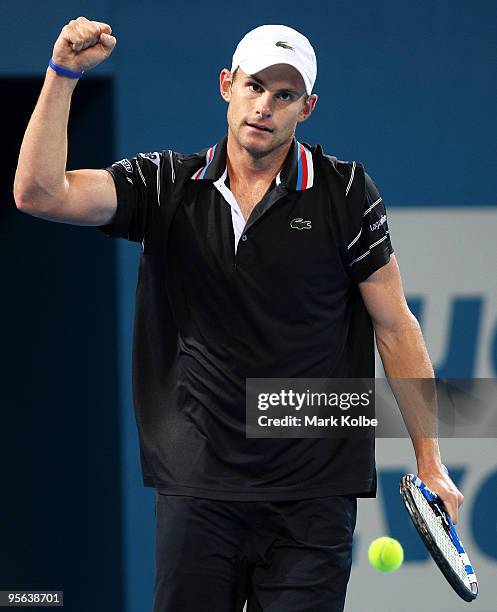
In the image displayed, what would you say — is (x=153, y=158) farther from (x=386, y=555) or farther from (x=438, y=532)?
(x=386, y=555)

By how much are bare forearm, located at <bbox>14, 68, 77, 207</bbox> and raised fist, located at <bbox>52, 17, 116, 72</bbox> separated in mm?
36

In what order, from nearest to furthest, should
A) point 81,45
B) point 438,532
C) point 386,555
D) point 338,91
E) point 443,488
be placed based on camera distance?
point 81,45, point 438,532, point 443,488, point 386,555, point 338,91

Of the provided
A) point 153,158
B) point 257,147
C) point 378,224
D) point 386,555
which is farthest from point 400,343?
point 386,555

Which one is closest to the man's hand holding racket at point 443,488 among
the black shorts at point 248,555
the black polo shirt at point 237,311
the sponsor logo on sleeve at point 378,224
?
the black polo shirt at point 237,311

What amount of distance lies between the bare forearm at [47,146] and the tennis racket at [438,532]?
1027 mm

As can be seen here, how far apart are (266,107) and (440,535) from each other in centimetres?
104

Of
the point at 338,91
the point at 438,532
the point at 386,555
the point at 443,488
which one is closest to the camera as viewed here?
the point at 438,532

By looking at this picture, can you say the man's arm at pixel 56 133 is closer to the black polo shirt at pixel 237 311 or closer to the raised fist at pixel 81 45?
the raised fist at pixel 81 45

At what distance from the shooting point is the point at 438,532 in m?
2.69

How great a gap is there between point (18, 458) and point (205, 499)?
177 cm

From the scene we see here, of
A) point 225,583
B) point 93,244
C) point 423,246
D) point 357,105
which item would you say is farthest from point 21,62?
point 225,583

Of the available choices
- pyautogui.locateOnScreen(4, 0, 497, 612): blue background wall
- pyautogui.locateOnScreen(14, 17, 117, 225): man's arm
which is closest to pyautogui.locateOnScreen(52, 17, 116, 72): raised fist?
pyautogui.locateOnScreen(14, 17, 117, 225): man's arm

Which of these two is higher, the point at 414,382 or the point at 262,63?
the point at 262,63

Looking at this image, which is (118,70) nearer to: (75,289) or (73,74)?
(75,289)
